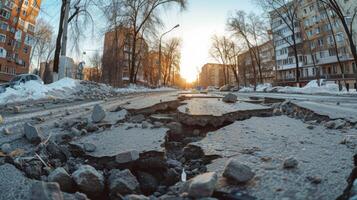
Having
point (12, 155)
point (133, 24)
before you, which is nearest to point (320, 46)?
point (133, 24)

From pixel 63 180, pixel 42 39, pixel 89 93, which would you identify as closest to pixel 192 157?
pixel 63 180

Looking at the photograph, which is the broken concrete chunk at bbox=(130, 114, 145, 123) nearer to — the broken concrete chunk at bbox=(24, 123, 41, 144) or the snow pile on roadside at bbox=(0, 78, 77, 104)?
the broken concrete chunk at bbox=(24, 123, 41, 144)

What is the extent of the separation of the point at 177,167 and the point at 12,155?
121cm

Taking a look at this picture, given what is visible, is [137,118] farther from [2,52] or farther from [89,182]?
[2,52]

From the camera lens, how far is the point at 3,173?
1312 millimetres

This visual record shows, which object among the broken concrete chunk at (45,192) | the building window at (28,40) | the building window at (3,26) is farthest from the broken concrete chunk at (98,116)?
the building window at (28,40)

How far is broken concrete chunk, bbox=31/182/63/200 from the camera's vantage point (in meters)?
0.93

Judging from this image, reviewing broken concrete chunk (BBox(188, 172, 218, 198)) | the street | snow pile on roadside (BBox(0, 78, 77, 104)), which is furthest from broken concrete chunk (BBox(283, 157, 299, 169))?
snow pile on roadside (BBox(0, 78, 77, 104))

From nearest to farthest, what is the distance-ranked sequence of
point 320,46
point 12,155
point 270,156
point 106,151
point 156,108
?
point 270,156 → point 12,155 → point 106,151 → point 156,108 → point 320,46

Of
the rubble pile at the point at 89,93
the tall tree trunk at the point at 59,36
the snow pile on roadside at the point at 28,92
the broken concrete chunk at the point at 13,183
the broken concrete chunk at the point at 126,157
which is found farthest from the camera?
the tall tree trunk at the point at 59,36

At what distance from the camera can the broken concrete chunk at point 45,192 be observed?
93 cm

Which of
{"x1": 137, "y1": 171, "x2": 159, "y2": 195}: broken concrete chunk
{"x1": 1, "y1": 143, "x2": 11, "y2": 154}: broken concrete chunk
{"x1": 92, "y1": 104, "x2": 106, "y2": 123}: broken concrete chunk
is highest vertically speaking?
{"x1": 92, "y1": 104, "x2": 106, "y2": 123}: broken concrete chunk

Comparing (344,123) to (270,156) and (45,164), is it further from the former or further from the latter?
(45,164)

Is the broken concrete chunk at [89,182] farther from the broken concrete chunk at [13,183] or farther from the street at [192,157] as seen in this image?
the broken concrete chunk at [13,183]
